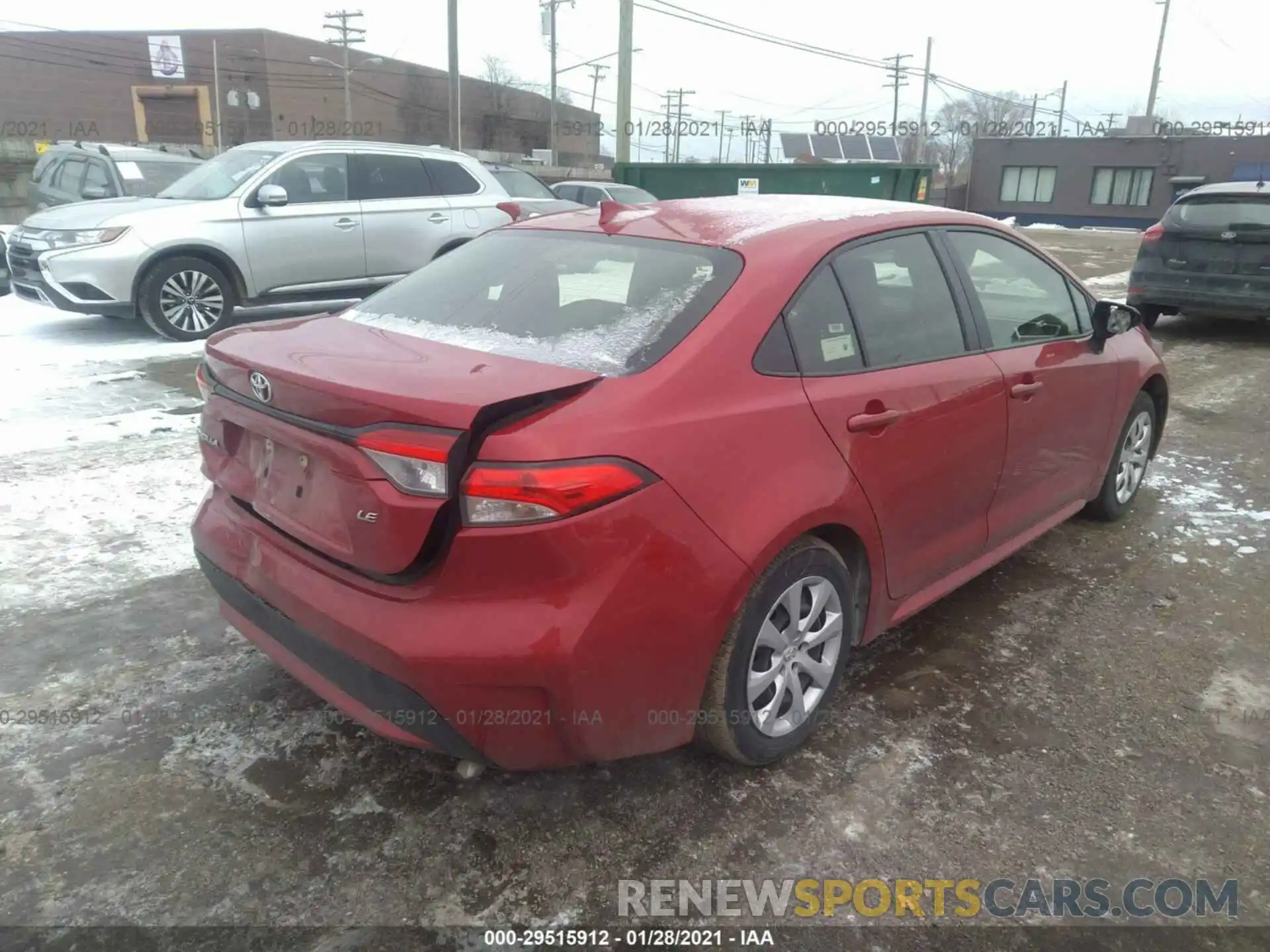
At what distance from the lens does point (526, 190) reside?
11.0 meters

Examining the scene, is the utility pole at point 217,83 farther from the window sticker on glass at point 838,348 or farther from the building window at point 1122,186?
the window sticker on glass at point 838,348

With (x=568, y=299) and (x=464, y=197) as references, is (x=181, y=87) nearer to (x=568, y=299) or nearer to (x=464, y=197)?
(x=464, y=197)

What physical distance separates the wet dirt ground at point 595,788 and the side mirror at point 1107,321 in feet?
3.94

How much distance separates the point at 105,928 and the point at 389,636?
919 millimetres

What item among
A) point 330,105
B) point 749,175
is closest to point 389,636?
point 749,175

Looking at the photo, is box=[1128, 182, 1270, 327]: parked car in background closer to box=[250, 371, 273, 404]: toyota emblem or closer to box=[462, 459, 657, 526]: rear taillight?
box=[462, 459, 657, 526]: rear taillight

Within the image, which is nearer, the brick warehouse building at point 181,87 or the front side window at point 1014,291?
the front side window at point 1014,291

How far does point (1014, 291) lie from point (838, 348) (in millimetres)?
1419

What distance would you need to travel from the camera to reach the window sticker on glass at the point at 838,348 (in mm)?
2721

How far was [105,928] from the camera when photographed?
209 cm

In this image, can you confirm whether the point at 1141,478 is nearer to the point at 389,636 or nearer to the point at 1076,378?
the point at 1076,378

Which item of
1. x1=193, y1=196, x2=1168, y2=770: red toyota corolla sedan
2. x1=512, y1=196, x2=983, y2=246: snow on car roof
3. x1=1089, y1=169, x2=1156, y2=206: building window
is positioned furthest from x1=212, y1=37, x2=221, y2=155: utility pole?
x1=193, y1=196, x2=1168, y2=770: red toyota corolla sedan

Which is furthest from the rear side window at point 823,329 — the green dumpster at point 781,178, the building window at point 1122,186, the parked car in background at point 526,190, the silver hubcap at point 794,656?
the building window at point 1122,186

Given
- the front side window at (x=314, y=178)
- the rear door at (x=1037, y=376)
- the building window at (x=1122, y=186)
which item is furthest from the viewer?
the building window at (x=1122, y=186)
